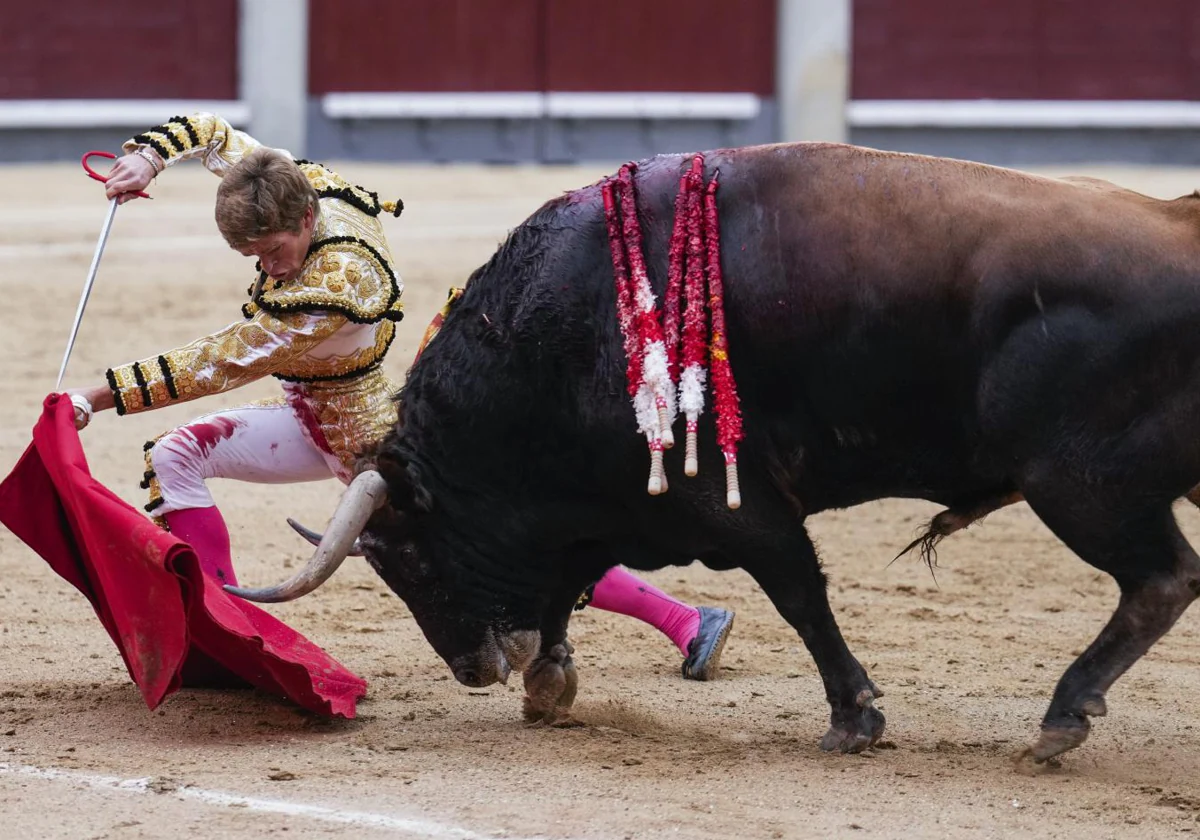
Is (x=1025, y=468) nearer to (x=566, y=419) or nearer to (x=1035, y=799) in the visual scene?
(x=1035, y=799)

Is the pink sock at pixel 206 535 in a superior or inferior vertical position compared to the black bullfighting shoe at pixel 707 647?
superior

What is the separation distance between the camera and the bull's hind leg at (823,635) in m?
3.51

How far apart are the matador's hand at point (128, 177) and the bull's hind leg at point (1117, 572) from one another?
1860 mm

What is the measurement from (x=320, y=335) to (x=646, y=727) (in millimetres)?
990

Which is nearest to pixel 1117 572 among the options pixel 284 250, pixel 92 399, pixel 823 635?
pixel 823 635

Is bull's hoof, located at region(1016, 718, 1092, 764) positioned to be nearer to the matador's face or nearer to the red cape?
the red cape

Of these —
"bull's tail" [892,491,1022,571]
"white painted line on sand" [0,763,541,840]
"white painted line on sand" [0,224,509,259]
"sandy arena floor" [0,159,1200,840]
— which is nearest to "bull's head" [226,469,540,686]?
"sandy arena floor" [0,159,1200,840]

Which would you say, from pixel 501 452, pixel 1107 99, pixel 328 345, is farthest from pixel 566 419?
pixel 1107 99

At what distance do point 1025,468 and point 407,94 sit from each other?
33.8ft

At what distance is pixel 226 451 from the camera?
3885 millimetres

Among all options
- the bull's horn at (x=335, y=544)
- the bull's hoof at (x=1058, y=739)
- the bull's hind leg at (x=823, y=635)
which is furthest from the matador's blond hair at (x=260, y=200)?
the bull's hoof at (x=1058, y=739)

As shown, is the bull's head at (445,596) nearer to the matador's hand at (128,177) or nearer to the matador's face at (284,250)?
the matador's face at (284,250)

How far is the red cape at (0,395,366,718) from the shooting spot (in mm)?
3586

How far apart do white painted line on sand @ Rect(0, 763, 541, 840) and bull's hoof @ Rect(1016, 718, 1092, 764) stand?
3.29 ft
